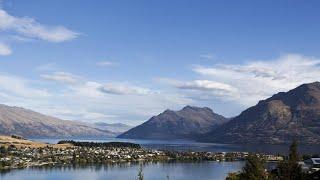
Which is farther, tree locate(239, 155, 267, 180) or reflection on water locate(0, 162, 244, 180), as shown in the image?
reflection on water locate(0, 162, 244, 180)

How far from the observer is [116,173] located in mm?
155875

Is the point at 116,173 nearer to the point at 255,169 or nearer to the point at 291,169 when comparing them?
the point at 255,169

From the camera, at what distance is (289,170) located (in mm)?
45656

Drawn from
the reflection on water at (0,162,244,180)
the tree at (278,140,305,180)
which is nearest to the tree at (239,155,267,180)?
the tree at (278,140,305,180)

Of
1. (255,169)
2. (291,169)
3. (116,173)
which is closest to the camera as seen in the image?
(291,169)

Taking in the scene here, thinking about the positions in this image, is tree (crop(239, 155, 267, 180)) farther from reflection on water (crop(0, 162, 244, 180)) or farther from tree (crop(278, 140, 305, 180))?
reflection on water (crop(0, 162, 244, 180))

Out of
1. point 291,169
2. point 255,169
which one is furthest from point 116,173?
point 291,169

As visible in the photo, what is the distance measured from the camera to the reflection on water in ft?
473

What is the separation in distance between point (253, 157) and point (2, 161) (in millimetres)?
150254

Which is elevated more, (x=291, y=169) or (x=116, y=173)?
(x=116, y=173)

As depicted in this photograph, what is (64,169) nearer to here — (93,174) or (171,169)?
(93,174)

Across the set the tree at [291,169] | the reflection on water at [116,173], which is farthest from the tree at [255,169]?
the reflection on water at [116,173]

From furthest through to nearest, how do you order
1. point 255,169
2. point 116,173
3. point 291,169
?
point 116,173, point 255,169, point 291,169

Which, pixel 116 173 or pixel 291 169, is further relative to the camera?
pixel 116 173
